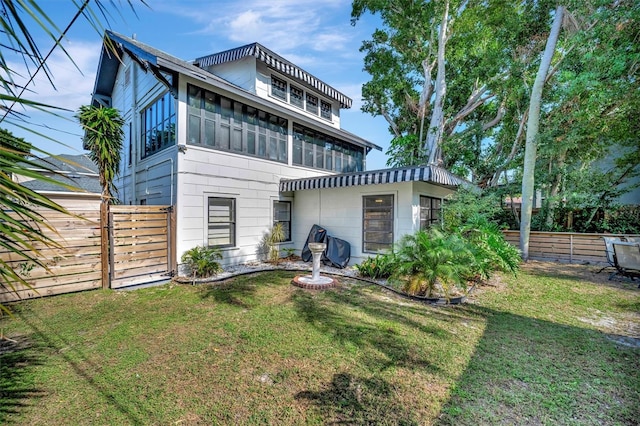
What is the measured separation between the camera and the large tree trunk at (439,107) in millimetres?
12633

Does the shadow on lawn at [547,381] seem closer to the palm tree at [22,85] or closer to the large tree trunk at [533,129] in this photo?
the palm tree at [22,85]

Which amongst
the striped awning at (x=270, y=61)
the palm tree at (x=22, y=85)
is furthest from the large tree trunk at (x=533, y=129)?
the palm tree at (x=22, y=85)

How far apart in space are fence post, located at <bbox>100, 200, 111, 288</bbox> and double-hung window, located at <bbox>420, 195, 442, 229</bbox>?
8313 millimetres

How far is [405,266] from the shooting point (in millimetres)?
5785

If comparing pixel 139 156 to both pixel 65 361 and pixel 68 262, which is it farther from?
pixel 65 361

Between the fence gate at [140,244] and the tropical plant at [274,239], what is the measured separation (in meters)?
3.18

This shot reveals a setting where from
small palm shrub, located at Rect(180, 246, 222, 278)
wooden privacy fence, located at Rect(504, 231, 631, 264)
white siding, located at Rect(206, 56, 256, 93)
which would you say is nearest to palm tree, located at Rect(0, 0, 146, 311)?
small palm shrub, located at Rect(180, 246, 222, 278)

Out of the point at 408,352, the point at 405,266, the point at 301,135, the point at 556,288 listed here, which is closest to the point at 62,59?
the point at 408,352

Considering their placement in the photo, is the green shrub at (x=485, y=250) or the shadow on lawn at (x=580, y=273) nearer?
the green shrub at (x=485, y=250)

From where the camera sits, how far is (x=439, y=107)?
13.3 metres

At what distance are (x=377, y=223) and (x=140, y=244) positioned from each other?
21.5 feet

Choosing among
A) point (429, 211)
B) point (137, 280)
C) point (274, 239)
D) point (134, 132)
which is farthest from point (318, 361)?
point (134, 132)

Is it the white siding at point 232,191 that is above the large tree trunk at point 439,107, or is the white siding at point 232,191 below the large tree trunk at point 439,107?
below

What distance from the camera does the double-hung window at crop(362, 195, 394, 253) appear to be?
28.8 ft
